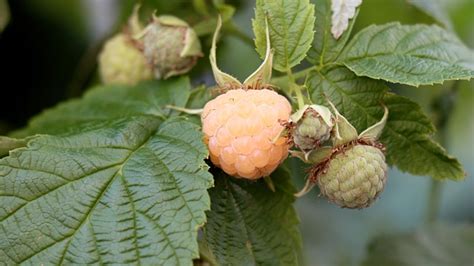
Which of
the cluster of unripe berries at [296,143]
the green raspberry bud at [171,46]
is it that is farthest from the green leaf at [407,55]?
the green raspberry bud at [171,46]

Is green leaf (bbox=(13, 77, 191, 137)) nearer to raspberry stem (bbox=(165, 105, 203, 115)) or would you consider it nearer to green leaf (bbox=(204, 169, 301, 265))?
raspberry stem (bbox=(165, 105, 203, 115))

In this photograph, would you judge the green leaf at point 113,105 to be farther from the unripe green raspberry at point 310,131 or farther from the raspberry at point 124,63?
the unripe green raspberry at point 310,131

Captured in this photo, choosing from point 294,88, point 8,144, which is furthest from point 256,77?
point 8,144

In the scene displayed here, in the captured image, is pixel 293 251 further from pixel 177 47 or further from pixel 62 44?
pixel 62 44

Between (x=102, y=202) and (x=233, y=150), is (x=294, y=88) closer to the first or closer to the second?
(x=233, y=150)

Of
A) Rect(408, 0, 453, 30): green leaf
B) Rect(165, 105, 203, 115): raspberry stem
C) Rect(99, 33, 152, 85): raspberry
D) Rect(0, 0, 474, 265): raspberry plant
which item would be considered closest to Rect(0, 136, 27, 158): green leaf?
Rect(0, 0, 474, 265): raspberry plant

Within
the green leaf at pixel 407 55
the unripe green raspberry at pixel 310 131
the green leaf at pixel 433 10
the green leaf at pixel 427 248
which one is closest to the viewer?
the unripe green raspberry at pixel 310 131
